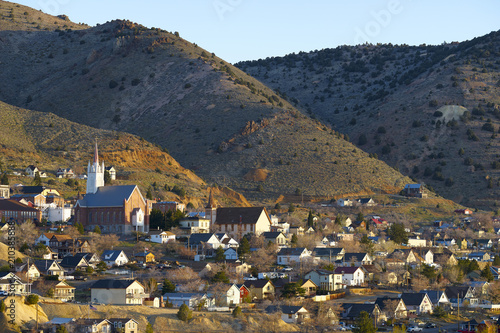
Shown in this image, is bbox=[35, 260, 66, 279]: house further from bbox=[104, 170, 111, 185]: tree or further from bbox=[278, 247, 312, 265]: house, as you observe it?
bbox=[104, 170, 111, 185]: tree

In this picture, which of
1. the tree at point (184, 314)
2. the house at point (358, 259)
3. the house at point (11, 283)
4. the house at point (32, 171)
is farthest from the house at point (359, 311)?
the house at point (32, 171)

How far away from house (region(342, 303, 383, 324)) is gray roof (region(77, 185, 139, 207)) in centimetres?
4703

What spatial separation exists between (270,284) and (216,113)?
104 meters

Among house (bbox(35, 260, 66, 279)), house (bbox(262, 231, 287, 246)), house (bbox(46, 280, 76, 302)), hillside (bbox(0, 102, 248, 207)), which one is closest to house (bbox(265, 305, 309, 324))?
house (bbox(46, 280, 76, 302))

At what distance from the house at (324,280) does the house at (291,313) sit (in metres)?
14.3

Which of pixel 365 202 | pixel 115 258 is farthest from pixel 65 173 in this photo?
pixel 365 202

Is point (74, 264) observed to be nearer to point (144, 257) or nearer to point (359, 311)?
point (144, 257)

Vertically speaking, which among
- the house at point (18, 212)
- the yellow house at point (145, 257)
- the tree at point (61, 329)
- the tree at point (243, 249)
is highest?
the house at point (18, 212)

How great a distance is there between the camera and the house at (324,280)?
3784 inches

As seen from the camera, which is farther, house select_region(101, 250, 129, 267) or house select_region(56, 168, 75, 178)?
house select_region(56, 168, 75, 178)

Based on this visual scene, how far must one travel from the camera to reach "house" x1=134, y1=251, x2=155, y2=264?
10075cm

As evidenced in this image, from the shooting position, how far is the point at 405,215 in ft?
506

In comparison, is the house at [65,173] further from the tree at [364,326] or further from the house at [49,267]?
the tree at [364,326]

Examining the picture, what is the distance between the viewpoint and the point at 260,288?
292ft
